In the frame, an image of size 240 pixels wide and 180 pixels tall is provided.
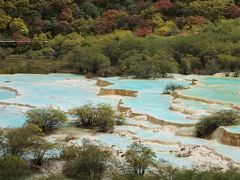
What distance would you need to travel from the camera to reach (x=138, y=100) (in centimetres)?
2323

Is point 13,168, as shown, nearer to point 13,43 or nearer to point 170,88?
point 170,88

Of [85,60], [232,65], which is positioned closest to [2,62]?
[85,60]

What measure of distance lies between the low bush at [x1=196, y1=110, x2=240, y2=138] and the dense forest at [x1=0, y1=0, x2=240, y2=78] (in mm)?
14417

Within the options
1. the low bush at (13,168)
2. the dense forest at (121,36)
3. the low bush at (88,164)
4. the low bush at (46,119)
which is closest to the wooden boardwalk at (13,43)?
the dense forest at (121,36)

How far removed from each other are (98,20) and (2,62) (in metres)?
13.7

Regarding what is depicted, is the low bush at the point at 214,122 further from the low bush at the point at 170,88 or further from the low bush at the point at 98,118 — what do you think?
the low bush at the point at 170,88

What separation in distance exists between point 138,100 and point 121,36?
73.9 feet

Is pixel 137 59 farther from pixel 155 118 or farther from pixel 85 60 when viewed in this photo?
pixel 155 118

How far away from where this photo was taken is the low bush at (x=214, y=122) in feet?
57.5

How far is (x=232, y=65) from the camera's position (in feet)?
124

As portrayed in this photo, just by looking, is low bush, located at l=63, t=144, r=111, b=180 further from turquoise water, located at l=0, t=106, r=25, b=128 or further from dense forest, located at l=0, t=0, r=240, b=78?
dense forest, located at l=0, t=0, r=240, b=78

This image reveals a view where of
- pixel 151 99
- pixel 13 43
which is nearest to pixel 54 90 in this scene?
pixel 151 99

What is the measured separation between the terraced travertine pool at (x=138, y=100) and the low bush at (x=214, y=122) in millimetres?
449

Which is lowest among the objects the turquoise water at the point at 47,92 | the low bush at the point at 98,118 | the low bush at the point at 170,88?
the turquoise water at the point at 47,92
